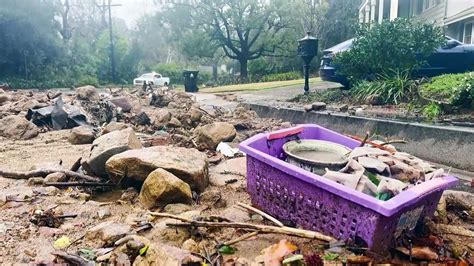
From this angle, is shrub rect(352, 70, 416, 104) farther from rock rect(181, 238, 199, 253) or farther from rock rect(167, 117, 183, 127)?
rock rect(181, 238, 199, 253)

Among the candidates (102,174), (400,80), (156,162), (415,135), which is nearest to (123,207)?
(156,162)

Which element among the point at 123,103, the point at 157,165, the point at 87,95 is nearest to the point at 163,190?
the point at 157,165

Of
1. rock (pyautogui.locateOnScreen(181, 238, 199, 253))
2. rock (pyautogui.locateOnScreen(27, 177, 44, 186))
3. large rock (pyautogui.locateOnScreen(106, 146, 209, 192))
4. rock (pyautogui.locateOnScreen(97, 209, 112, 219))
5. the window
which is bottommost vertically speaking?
rock (pyautogui.locateOnScreen(97, 209, 112, 219))

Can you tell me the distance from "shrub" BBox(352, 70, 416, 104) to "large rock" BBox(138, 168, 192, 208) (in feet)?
17.5

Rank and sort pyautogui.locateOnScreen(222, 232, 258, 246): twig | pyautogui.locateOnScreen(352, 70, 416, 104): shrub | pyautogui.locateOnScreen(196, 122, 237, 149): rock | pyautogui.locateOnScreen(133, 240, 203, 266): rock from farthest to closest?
pyautogui.locateOnScreen(352, 70, 416, 104): shrub < pyautogui.locateOnScreen(196, 122, 237, 149): rock < pyautogui.locateOnScreen(222, 232, 258, 246): twig < pyautogui.locateOnScreen(133, 240, 203, 266): rock

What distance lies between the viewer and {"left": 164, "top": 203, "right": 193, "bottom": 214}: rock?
2646 millimetres

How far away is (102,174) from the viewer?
3.42m

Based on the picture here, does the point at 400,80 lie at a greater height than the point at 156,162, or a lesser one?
greater

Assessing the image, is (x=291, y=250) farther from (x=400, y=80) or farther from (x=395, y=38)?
(x=395, y=38)

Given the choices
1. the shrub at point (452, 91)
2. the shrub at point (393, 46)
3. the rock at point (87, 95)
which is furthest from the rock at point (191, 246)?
the rock at point (87, 95)

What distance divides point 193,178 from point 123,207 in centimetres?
56

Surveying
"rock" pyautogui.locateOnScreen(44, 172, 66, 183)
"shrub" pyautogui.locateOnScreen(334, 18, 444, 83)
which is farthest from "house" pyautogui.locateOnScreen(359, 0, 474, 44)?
"rock" pyautogui.locateOnScreen(44, 172, 66, 183)

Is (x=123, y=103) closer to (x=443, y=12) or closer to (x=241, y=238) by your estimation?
(x=241, y=238)

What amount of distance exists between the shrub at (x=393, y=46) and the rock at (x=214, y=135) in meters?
4.32
